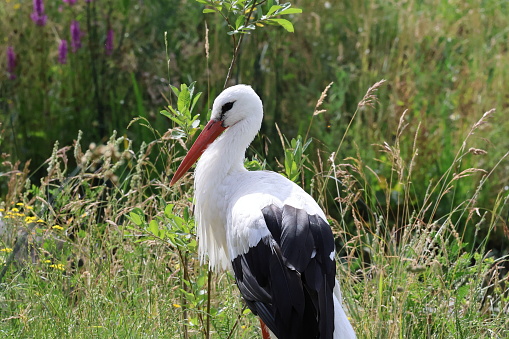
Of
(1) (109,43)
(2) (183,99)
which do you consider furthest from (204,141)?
(1) (109,43)

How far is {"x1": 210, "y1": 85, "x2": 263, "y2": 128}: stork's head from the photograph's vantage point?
3.36 meters

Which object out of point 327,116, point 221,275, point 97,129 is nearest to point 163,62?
point 97,129

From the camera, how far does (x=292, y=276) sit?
2.82m

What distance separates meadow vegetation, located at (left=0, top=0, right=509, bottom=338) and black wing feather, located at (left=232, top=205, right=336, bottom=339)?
2.27ft

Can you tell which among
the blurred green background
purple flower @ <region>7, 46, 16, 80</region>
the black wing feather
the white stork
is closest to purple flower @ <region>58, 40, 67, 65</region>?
the blurred green background

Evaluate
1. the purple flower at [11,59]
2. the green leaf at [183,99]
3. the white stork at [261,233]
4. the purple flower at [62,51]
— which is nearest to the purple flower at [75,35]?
the purple flower at [62,51]

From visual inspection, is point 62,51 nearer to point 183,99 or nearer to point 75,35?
point 75,35

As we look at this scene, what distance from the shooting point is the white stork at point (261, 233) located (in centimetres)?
282

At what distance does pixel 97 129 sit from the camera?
219 inches

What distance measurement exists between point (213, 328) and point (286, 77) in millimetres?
2472

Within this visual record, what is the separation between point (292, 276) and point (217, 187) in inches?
26.2

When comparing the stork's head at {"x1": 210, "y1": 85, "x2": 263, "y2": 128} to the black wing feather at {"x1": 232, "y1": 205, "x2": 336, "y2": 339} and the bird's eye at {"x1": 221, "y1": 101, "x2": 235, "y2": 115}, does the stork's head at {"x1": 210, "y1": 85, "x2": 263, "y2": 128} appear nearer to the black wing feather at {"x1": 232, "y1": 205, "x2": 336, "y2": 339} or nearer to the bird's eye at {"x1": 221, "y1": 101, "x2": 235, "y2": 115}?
the bird's eye at {"x1": 221, "y1": 101, "x2": 235, "y2": 115}

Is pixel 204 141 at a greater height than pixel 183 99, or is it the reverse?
pixel 183 99

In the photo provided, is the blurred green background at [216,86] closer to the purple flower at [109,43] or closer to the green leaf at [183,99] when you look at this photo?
the purple flower at [109,43]
